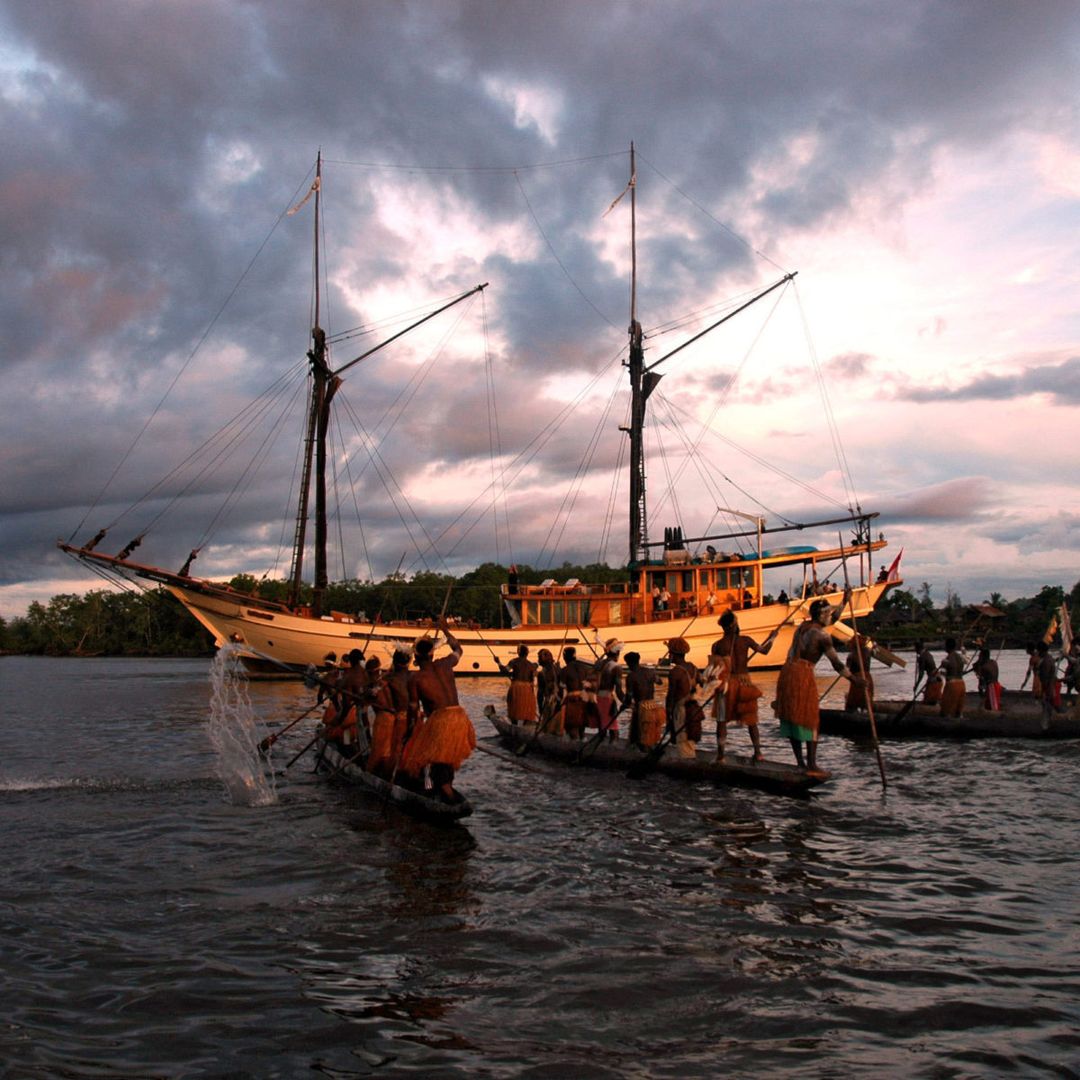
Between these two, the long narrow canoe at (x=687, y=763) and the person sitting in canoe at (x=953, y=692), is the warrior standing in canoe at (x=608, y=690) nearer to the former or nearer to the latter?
the long narrow canoe at (x=687, y=763)

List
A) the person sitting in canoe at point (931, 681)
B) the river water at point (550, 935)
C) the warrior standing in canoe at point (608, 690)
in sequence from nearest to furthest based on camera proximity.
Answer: the river water at point (550, 935) → the warrior standing in canoe at point (608, 690) → the person sitting in canoe at point (931, 681)

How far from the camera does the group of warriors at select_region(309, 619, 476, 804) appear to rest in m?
11.2

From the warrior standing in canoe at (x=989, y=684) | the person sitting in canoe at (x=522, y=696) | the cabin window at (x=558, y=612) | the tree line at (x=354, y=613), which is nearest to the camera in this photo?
the warrior standing in canoe at (x=989, y=684)

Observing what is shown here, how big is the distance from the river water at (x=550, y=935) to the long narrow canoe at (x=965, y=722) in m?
6.87

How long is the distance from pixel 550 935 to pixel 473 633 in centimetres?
3797

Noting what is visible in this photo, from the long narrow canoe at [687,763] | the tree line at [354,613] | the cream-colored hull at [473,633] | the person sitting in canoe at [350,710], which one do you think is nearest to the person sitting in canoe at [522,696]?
the long narrow canoe at [687,763]

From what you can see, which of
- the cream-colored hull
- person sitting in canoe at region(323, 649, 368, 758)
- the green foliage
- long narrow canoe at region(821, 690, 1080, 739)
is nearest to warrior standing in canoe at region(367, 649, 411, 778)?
person sitting in canoe at region(323, 649, 368, 758)

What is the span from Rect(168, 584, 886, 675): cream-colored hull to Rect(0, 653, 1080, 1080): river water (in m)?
29.0

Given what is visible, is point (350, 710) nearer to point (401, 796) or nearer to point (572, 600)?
point (401, 796)

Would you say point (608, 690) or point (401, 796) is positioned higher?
point (608, 690)

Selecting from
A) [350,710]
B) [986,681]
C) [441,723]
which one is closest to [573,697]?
[350,710]

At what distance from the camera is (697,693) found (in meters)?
15.0

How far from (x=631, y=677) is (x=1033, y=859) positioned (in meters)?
7.27

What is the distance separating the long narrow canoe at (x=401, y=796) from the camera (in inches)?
439
